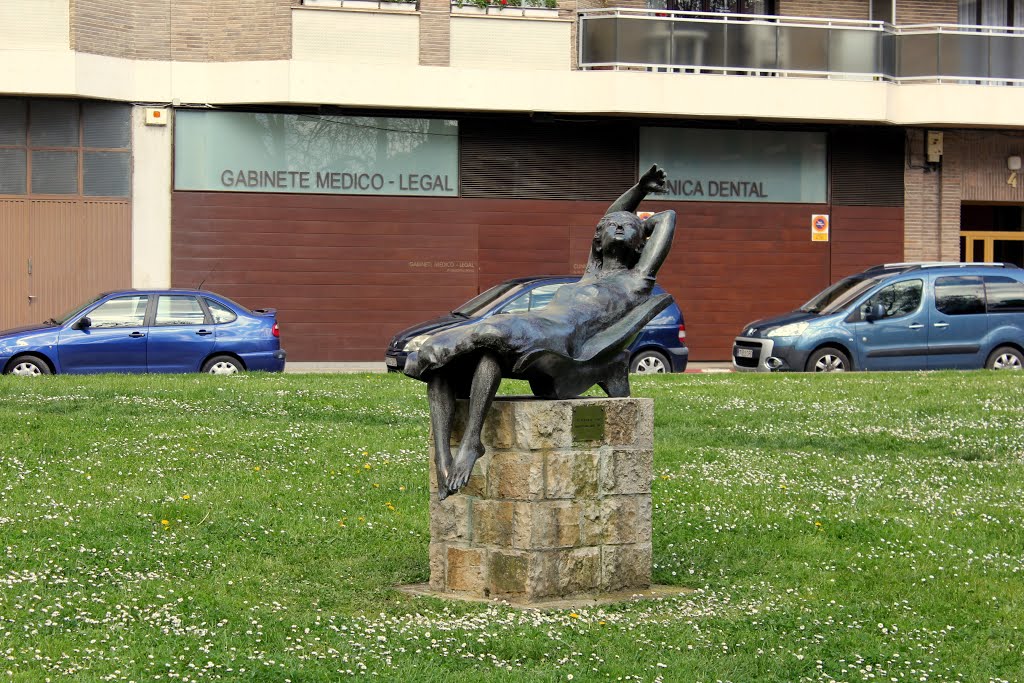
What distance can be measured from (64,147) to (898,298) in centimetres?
1361

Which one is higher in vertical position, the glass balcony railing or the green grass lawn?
the glass balcony railing

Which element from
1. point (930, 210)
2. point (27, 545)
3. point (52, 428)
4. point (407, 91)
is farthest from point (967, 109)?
point (27, 545)

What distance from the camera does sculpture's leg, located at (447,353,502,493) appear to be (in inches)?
284

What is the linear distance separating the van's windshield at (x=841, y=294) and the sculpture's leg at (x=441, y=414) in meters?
14.4

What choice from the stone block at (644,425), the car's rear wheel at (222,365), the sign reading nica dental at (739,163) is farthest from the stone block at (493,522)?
the sign reading nica dental at (739,163)

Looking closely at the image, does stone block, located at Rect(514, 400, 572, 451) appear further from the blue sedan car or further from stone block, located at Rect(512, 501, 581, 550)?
the blue sedan car

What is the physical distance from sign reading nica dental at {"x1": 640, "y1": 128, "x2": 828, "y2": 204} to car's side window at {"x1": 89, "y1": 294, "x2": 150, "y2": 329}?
10656 mm

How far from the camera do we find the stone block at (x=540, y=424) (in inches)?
289

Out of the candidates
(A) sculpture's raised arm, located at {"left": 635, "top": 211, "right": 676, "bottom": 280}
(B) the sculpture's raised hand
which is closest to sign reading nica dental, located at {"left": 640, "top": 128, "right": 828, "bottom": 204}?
(B) the sculpture's raised hand

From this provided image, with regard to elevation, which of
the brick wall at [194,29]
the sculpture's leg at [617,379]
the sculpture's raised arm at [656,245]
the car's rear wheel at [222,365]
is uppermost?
the brick wall at [194,29]

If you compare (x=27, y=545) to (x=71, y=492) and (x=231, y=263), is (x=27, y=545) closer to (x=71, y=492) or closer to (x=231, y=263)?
(x=71, y=492)

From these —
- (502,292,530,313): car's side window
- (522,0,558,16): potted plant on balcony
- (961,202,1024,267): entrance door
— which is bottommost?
(502,292,530,313): car's side window

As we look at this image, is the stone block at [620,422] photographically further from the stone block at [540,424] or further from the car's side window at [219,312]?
the car's side window at [219,312]

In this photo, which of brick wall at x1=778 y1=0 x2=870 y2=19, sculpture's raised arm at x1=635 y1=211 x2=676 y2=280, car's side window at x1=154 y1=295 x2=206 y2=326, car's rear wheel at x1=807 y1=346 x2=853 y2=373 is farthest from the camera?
brick wall at x1=778 y1=0 x2=870 y2=19
